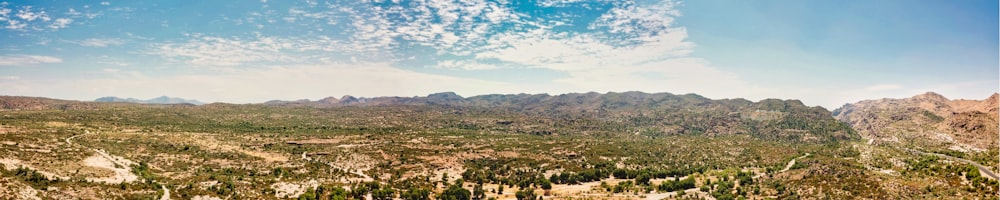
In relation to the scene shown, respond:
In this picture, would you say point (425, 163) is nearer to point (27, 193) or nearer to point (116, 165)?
point (116, 165)

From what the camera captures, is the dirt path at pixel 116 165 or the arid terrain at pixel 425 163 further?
the arid terrain at pixel 425 163

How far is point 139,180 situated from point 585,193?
74.5 meters

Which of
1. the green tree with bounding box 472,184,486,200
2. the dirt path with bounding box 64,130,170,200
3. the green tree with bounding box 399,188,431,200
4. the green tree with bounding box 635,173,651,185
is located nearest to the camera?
the dirt path with bounding box 64,130,170,200

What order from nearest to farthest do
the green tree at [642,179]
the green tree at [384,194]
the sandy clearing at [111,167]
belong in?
the sandy clearing at [111,167]
the green tree at [384,194]
the green tree at [642,179]

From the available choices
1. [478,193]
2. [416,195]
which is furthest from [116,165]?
[478,193]

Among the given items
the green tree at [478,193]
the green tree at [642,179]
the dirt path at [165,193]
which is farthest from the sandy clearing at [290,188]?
the green tree at [642,179]

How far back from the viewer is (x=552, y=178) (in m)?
105

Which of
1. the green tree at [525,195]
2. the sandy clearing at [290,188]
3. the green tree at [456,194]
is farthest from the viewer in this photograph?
the green tree at [525,195]

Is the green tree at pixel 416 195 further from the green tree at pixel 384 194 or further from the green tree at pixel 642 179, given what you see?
the green tree at pixel 642 179

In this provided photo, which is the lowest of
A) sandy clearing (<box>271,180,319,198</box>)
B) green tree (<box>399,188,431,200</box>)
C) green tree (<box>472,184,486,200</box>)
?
green tree (<box>472,184,486,200</box>)

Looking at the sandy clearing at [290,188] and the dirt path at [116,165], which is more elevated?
the dirt path at [116,165]

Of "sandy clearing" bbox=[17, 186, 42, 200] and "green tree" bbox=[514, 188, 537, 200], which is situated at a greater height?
"sandy clearing" bbox=[17, 186, 42, 200]

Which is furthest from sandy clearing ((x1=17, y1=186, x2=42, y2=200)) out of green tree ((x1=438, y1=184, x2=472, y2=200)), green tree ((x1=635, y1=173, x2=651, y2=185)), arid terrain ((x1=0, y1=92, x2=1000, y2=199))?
green tree ((x1=635, y1=173, x2=651, y2=185))

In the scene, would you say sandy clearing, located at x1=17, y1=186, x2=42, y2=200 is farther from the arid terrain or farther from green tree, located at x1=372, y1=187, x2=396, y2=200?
green tree, located at x1=372, y1=187, x2=396, y2=200
